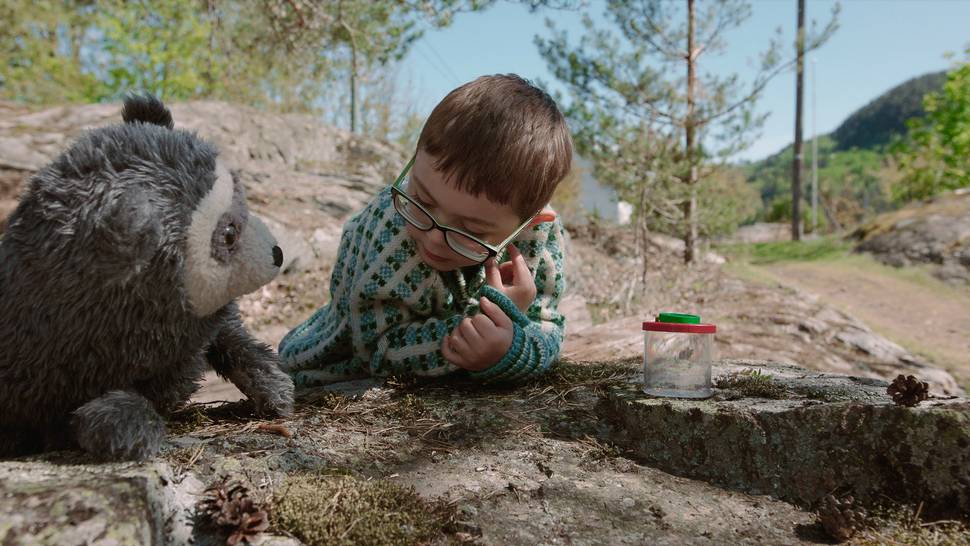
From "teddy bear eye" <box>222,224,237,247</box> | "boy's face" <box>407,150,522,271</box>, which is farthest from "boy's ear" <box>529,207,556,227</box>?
"teddy bear eye" <box>222,224,237,247</box>

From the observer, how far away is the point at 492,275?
2.16m

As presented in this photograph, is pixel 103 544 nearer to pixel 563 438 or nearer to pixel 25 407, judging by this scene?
pixel 25 407

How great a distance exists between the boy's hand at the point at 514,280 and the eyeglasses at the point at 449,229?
101mm

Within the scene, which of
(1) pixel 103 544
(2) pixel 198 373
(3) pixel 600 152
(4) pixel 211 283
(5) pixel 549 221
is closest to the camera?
(1) pixel 103 544

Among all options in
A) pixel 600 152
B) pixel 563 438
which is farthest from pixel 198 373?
pixel 600 152

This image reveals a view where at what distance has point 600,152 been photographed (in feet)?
26.4

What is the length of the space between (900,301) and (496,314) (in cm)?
898

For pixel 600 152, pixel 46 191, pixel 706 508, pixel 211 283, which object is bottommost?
pixel 706 508

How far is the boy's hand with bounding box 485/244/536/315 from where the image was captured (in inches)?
85.1

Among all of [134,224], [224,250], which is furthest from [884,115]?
[134,224]

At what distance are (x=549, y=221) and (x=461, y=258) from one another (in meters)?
0.44

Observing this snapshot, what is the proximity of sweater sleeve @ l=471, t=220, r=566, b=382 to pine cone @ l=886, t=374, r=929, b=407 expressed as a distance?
101 centimetres

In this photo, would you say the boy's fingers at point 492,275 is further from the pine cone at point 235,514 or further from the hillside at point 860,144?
the hillside at point 860,144

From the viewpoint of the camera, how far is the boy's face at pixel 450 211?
6.05 ft
